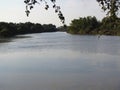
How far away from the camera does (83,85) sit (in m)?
10.1

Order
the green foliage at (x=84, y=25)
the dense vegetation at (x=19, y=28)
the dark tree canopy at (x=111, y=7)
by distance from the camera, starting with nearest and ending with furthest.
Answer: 1. the dark tree canopy at (x=111, y=7)
2. the dense vegetation at (x=19, y=28)
3. the green foliage at (x=84, y=25)

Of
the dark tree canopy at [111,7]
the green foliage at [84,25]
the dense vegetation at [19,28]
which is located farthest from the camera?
the green foliage at [84,25]

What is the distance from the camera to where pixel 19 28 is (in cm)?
7475

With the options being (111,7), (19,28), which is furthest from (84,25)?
(111,7)

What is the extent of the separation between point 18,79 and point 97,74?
11.1 ft

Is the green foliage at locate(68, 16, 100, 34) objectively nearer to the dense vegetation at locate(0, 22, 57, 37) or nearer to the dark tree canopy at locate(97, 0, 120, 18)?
the dense vegetation at locate(0, 22, 57, 37)

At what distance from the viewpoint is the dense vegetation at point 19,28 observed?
58.6m

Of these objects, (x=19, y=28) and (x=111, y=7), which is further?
(x=19, y=28)

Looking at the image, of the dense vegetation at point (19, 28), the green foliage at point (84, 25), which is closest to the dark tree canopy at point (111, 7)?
the dense vegetation at point (19, 28)

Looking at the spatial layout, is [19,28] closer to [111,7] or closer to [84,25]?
[84,25]

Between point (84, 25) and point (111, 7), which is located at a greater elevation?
point (111, 7)

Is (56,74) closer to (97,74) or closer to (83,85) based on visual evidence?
(97,74)

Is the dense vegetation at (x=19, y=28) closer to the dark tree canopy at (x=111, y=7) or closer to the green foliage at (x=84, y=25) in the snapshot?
the green foliage at (x=84, y=25)

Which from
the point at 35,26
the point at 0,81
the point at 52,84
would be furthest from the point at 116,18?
the point at 35,26
